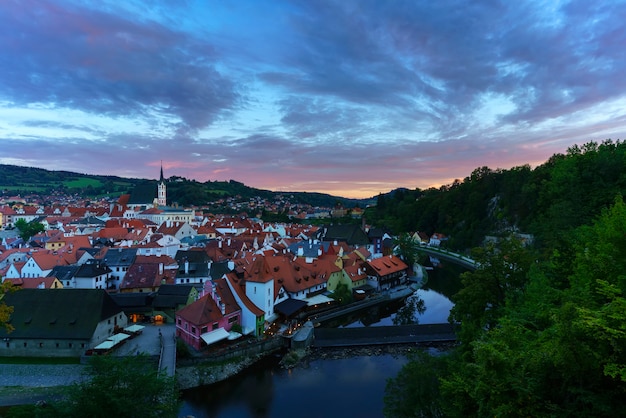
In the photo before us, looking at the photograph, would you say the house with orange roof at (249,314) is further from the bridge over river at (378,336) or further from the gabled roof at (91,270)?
the gabled roof at (91,270)

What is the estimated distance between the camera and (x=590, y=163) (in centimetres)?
3869

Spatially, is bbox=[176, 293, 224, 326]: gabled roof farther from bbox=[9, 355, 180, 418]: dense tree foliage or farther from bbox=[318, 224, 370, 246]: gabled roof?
bbox=[318, 224, 370, 246]: gabled roof

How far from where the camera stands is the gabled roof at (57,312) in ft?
72.7

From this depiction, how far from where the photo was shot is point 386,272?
4066 centimetres

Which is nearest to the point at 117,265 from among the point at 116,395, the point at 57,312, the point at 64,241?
the point at 57,312

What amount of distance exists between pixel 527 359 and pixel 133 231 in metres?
57.4

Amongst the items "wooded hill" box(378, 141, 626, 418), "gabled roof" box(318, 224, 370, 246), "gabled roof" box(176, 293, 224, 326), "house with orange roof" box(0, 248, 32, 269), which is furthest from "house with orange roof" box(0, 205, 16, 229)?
"wooded hill" box(378, 141, 626, 418)

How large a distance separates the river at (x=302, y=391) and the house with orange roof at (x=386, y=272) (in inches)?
597

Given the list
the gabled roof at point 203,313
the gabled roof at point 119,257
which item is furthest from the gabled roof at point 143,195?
the gabled roof at point 203,313

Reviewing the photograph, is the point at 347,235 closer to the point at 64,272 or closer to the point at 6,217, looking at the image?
the point at 64,272

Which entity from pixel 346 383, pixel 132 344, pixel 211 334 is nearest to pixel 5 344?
pixel 132 344

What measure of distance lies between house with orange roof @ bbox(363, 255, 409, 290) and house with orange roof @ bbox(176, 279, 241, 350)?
1763 centimetres

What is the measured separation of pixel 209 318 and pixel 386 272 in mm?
22211

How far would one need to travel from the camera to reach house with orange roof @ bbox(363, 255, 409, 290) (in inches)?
1560
